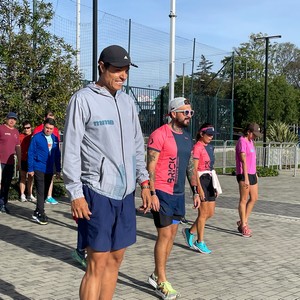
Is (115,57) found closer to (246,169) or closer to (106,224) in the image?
(106,224)

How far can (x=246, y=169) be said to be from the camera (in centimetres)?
759

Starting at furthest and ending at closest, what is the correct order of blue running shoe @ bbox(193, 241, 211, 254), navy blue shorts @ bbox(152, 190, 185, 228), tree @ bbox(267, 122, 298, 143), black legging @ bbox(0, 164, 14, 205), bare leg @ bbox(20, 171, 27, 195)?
tree @ bbox(267, 122, 298, 143)
bare leg @ bbox(20, 171, 27, 195)
black legging @ bbox(0, 164, 14, 205)
blue running shoe @ bbox(193, 241, 211, 254)
navy blue shorts @ bbox(152, 190, 185, 228)

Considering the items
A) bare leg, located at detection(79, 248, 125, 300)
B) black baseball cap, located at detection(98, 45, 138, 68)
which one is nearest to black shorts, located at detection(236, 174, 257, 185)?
bare leg, located at detection(79, 248, 125, 300)

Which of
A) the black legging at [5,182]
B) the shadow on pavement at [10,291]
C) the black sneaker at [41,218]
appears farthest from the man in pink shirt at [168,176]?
the black legging at [5,182]

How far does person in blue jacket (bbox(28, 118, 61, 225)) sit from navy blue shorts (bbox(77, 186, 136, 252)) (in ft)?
16.1

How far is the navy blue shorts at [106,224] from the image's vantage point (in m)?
3.31

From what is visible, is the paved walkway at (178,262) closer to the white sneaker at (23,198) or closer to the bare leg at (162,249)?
the bare leg at (162,249)

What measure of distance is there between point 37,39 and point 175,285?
7.82 m

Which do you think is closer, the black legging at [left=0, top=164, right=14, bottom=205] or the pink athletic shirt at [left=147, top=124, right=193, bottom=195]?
the pink athletic shirt at [left=147, top=124, right=193, bottom=195]

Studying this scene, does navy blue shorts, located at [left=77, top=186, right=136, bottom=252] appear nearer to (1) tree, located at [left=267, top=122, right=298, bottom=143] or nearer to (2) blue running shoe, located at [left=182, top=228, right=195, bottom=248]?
(2) blue running shoe, located at [left=182, top=228, right=195, bottom=248]

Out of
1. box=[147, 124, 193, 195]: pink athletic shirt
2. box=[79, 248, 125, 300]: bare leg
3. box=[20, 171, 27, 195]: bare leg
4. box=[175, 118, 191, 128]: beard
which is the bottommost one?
box=[20, 171, 27, 195]: bare leg

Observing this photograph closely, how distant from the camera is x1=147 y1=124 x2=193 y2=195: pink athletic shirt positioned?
4922 millimetres

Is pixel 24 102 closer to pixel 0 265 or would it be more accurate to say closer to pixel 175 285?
pixel 0 265

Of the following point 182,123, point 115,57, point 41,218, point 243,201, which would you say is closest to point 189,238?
point 243,201
